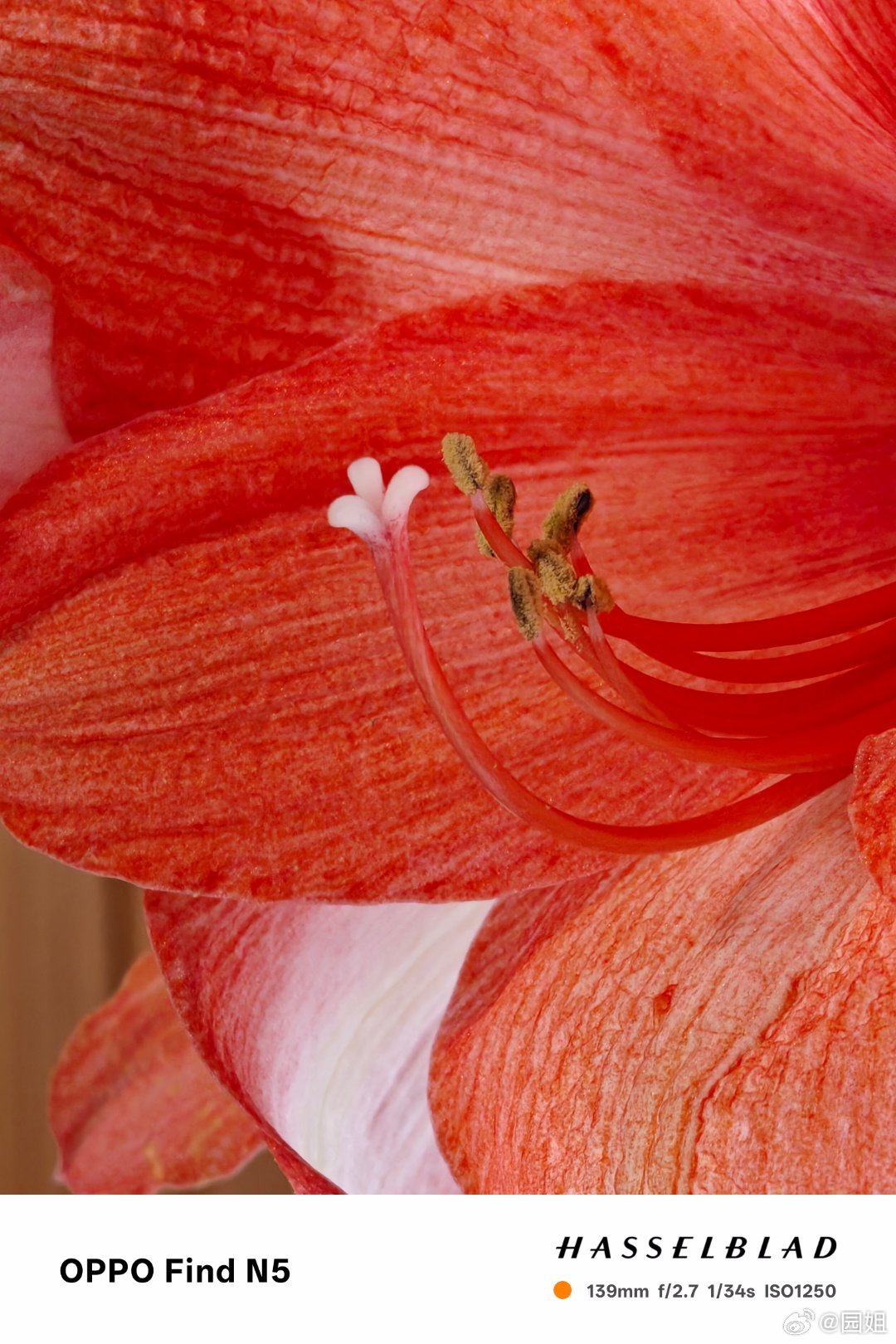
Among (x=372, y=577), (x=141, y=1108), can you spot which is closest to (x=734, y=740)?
(x=372, y=577)

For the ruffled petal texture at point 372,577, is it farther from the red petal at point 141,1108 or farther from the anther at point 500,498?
the red petal at point 141,1108

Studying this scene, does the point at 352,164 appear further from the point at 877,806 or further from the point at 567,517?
the point at 877,806

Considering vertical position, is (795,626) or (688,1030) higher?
(795,626)

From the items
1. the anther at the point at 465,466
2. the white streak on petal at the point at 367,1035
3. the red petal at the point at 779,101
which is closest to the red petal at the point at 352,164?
the red petal at the point at 779,101

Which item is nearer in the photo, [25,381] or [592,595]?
[592,595]
